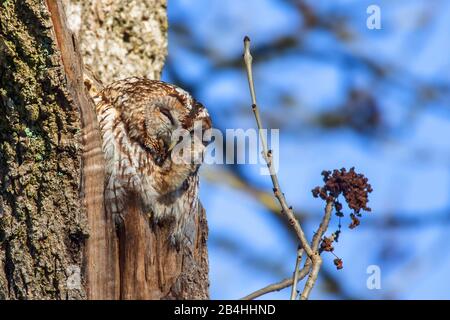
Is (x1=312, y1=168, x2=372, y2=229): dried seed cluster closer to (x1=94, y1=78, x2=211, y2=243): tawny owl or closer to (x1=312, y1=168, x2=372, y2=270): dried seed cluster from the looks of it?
(x1=312, y1=168, x2=372, y2=270): dried seed cluster

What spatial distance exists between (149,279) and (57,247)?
35cm

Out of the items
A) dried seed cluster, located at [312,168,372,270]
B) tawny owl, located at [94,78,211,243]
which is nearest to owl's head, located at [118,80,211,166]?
tawny owl, located at [94,78,211,243]

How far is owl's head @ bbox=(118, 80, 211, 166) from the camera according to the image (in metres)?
3.30

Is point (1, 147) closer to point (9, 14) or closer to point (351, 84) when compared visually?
point (9, 14)

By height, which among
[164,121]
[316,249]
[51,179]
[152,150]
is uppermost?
[164,121]

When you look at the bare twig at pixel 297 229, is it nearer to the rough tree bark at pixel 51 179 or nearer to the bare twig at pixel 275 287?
the bare twig at pixel 275 287

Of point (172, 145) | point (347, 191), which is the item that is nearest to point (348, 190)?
point (347, 191)

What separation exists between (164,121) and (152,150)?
13 centimetres

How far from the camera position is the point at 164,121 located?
335cm

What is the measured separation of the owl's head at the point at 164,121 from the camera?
330 centimetres

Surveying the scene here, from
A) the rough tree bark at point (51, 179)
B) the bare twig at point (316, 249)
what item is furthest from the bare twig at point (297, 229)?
the rough tree bark at point (51, 179)

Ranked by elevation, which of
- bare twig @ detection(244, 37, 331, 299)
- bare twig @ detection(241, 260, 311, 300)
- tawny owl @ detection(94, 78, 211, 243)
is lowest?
bare twig @ detection(241, 260, 311, 300)

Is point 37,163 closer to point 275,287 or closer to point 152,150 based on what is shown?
point 152,150
